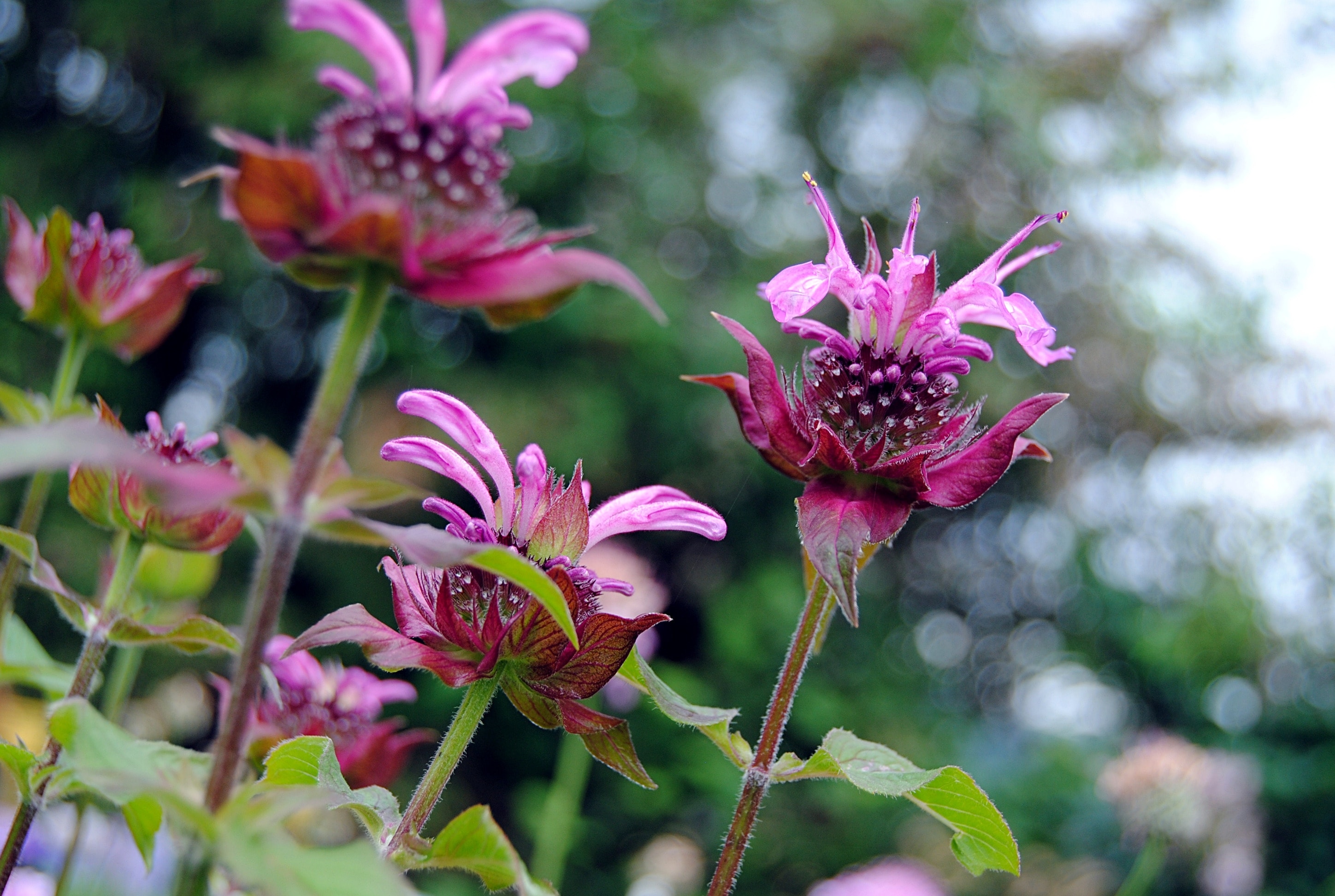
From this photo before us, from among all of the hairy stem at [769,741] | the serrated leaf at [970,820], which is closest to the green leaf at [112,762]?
the hairy stem at [769,741]

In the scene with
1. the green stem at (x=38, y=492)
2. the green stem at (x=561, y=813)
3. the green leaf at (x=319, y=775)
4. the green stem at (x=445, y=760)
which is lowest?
the green stem at (x=561, y=813)

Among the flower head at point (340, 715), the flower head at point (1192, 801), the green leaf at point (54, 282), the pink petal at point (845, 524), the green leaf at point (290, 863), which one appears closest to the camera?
the green leaf at point (290, 863)

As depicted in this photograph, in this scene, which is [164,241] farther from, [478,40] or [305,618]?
[478,40]

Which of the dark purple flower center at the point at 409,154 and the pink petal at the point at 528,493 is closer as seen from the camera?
the dark purple flower center at the point at 409,154

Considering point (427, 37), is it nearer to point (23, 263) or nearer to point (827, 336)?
point (827, 336)

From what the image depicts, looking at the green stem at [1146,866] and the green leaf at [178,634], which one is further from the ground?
the green leaf at [178,634]

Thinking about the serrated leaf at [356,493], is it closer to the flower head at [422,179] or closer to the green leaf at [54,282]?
the flower head at [422,179]
